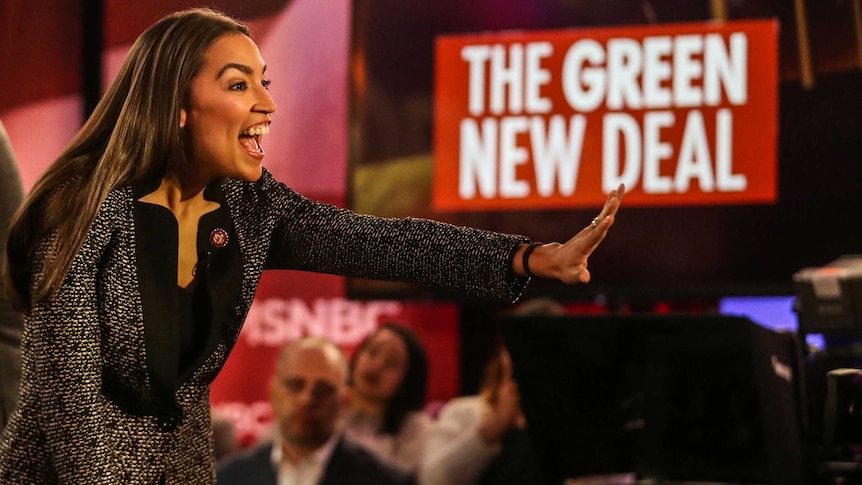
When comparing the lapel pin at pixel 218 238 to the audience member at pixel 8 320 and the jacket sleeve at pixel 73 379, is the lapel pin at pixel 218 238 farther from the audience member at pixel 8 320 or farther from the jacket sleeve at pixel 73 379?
the audience member at pixel 8 320

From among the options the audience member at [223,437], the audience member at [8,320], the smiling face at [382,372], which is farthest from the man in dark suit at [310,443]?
the audience member at [8,320]

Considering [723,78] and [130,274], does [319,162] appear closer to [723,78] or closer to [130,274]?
[723,78]

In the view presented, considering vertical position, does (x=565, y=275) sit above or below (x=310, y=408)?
above

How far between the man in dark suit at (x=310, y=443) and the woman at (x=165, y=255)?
93.9 inches

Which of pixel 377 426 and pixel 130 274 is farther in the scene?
pixel 377 426

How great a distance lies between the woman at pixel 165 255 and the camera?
5.41ft

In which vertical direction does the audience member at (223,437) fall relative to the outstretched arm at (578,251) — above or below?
below

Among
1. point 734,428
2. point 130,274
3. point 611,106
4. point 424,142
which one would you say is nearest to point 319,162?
point 424,142

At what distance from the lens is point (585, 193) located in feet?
14.2

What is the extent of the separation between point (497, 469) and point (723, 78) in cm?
159

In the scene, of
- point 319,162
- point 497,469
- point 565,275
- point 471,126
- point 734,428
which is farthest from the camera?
point 319,162

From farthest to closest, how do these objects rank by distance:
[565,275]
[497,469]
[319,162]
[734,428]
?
[319,162]
[497,469]
[734,428]
[565,275]


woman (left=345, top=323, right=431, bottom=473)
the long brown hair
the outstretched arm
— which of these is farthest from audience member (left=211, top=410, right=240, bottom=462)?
the outstretched arm

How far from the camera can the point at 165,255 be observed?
1748 mm
